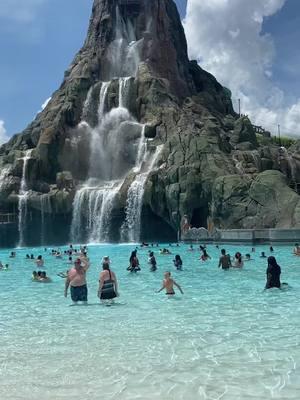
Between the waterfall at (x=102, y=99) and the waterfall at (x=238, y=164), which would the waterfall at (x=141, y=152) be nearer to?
the waterfall at (x=102, y=99)

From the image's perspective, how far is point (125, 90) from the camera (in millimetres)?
70125

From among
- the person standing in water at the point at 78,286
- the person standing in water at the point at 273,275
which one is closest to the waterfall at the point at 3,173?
the person standing in water at the point at 78,286

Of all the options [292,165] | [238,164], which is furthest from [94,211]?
[292,165]

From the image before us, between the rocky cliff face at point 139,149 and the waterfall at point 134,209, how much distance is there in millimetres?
194

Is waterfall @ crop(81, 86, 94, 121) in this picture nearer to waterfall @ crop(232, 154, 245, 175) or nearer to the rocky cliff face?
the rocky cliff face

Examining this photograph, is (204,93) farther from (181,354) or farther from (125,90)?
(181,354)

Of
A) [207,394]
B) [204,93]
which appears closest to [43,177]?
[204,93]

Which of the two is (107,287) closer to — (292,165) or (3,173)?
(292,165)

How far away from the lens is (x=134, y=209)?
55.4m

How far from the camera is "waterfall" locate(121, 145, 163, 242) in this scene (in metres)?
54.9

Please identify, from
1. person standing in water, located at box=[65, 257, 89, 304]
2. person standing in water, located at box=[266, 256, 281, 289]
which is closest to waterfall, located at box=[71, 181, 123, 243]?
person standing in water, located at box=[266, 256, 281, 289]

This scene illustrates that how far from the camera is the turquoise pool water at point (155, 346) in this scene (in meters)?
7.33

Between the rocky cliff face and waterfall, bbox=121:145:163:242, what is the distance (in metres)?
0.19

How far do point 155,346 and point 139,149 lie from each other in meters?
54.4
